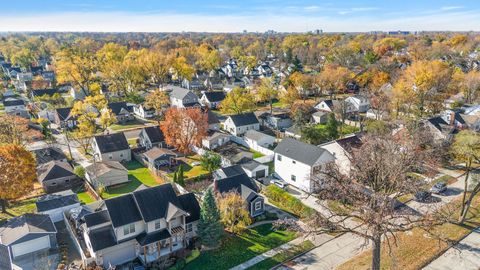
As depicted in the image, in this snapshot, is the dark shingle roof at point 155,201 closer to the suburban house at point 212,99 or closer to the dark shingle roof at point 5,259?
the dark shingle roof at point 5,259

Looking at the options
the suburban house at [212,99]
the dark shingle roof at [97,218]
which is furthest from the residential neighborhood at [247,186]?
the suburban house at [212,99]

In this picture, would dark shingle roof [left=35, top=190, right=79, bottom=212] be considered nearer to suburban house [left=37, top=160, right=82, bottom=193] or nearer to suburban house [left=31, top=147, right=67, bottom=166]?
suburban house [left=37, top=160, right=82, bottom=193]

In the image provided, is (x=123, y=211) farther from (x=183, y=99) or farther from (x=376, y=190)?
(x=183, y=99)

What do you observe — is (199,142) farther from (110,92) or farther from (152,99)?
(110,92)

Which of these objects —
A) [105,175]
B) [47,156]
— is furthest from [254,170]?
[47,156]

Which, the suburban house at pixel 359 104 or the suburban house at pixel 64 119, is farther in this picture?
the suburban house at pixel 359 104

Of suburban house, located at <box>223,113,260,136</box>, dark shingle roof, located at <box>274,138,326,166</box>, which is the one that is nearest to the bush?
dark shingle roof, located at <box>274,138,326,166</box>
